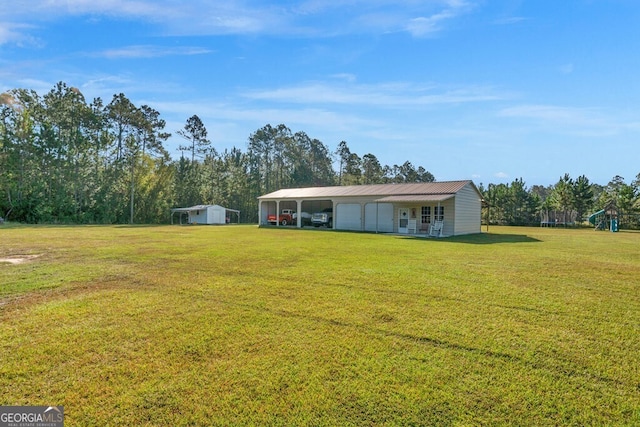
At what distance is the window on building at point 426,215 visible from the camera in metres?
21.4

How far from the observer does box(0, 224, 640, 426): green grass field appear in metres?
2.49

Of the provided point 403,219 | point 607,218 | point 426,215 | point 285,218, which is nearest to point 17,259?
point 403,219

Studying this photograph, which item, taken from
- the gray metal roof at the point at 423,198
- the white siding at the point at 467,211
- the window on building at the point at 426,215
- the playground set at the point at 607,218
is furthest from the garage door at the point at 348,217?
the playground set at the point at 607,218

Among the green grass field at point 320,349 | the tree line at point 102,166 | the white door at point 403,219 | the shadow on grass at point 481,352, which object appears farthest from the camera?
the tree line at point 102,166

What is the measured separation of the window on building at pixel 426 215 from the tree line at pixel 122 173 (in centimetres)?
615

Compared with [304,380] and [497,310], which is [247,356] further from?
[497,310]

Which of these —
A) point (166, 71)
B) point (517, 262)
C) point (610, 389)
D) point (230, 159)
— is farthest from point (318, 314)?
point (230, 159)

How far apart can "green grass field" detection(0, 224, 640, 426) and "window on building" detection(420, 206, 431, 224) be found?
575 inches

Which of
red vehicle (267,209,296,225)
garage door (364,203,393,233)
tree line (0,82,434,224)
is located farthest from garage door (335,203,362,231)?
tree line (0,82,434,224)

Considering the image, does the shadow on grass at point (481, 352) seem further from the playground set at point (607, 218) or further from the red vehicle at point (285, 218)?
the playground set at point (607, 218)

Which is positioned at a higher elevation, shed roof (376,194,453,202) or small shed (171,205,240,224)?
shed roof (376,194,453,202)

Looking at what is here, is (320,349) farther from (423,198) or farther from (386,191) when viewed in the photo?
(386,191)

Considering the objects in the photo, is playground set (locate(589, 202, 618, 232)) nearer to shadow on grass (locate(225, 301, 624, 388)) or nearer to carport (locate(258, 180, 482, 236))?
carport (locate(258, 180, 482, 236))

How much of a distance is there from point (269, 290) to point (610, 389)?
14.3 ft
